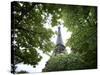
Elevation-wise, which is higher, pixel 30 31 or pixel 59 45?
pixel 30 31

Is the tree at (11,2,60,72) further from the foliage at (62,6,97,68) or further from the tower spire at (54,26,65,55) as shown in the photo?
the foliage at (62,6,97,68)

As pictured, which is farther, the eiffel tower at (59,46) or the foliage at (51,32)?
the eiffel tower at (59,46)

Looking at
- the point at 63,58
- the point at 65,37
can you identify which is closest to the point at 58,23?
the point at 65,37

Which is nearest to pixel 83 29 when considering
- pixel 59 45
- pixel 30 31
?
pixel 59 45

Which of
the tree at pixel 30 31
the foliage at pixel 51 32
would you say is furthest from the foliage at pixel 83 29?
the tree at pixel 30 31

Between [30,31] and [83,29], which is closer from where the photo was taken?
[30,31]

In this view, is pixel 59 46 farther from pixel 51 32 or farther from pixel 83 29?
pixel 83 29

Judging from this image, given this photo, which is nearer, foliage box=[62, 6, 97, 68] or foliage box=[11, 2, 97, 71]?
foliage box=[11, 2, 97, 71]

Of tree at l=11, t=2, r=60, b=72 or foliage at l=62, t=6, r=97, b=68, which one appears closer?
tree at l=11, t=2, r=60, b=72

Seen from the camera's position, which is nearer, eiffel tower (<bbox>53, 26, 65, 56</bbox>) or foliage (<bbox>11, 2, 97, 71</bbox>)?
foliage (<bbox>11, 2, 97, 71</bbox>)

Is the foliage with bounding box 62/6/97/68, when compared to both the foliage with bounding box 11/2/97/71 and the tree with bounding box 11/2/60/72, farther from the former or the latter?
the tree with bounding box 11/2/60/72

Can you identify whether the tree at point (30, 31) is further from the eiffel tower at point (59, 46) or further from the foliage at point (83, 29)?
the foliage at point (83, 29)

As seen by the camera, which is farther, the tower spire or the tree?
the tower spire

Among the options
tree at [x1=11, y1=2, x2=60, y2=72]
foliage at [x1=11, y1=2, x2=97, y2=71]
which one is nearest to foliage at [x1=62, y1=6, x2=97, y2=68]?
foliage at [x1=11, y1=2, x2=97, y2=71]
